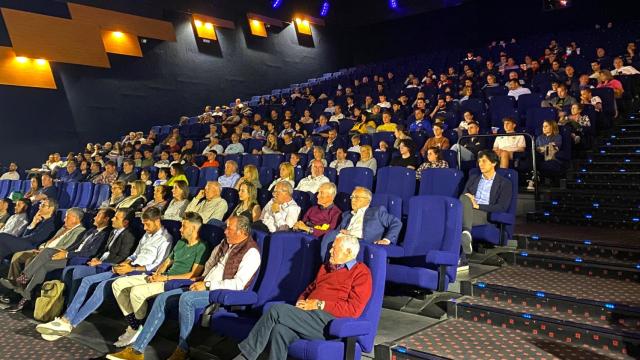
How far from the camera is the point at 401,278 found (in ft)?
8.16

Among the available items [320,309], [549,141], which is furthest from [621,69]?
[320,309]

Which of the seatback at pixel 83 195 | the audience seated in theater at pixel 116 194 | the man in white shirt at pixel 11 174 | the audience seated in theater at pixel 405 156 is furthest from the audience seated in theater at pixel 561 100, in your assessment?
the man in white shirt at pixel 11 174

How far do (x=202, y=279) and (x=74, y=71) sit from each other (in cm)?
714

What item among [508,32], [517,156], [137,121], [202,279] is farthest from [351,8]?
[202,279]

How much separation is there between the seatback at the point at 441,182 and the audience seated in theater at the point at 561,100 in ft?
5.98

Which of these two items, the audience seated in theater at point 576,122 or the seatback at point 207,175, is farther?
the seatback at point 207,175

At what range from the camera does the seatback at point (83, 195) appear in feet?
18.0

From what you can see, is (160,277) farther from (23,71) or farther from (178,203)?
(23,71)

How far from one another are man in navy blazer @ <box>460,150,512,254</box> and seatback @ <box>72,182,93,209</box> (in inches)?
159

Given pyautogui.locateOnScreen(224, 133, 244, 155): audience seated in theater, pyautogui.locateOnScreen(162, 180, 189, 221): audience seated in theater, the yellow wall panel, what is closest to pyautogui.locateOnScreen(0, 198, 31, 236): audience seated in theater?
pyautogui.locateOnScreen(162, 180, 189, 221): audience seated in theater

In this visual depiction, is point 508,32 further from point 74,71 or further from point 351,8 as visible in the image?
point 74,71

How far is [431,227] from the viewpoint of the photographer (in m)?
2.70

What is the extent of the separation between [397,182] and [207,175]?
2.18m

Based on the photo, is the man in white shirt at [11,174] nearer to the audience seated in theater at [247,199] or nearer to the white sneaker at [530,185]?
the audience seated in theater at [247,199]
